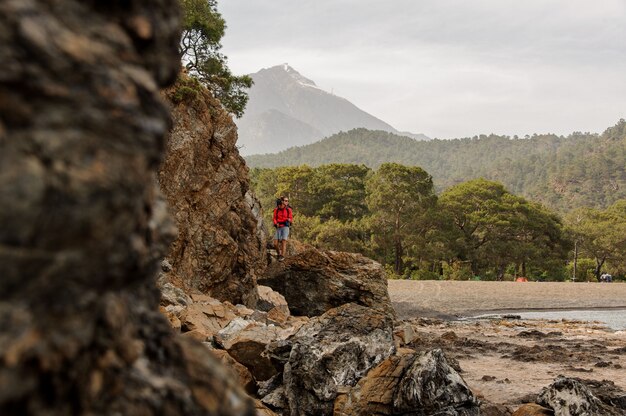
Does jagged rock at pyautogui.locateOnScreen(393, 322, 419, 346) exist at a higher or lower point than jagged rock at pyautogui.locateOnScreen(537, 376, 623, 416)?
lower

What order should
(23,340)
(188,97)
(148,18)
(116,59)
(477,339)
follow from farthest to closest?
(477,339) < (188,97) < (148,18) < (116,59) < (23,340)

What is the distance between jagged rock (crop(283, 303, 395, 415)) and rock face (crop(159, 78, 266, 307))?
641cm

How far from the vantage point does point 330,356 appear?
7246 mm

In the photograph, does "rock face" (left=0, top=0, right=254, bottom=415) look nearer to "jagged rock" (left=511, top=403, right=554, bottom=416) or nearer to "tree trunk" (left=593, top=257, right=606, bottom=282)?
"jagged rock" (left=511, top=403, right=554, bottom=416)

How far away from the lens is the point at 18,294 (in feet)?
4.76

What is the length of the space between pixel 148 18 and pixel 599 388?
9.45 metres

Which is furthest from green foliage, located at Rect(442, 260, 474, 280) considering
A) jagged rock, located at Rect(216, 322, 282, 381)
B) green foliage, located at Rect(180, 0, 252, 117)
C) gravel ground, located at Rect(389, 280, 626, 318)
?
jagged rock, located at Rect(216, 322, 282, 381)

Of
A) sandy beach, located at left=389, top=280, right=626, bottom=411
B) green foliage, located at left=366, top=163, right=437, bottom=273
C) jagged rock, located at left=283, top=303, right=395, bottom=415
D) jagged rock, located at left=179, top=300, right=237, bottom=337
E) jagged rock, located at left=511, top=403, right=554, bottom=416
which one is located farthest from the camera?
green foliage, located at left=366, top=163, right=437, bottom=273

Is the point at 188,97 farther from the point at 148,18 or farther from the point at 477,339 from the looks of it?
the point at 148,18

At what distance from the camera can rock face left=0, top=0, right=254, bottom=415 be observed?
1445mm

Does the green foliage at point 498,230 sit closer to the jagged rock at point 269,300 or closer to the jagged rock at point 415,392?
the jagged rock at point 269,300

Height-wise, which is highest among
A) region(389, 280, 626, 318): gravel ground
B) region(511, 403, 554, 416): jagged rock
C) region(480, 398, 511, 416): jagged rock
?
region(511, 403, 554, 416): jagged rock

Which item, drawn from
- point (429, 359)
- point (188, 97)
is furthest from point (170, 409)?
point (188, 97)

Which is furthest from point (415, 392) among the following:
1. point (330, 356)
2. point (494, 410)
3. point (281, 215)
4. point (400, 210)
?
point (400, 210)
